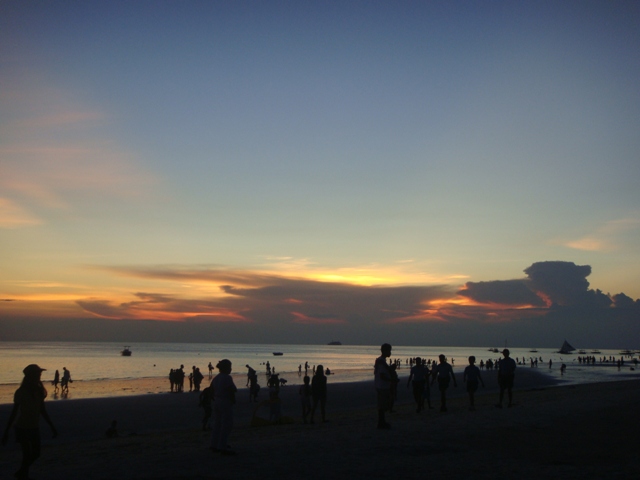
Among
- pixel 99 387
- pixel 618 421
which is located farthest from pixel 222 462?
pixel 99 387

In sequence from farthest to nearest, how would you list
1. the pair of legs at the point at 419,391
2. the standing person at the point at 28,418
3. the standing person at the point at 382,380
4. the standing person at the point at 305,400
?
the pair of legs at the point at 419,391 → the standing person at the point at 305,400 → the standing person at the point at 382,380 → the standing person at the point at 28,418

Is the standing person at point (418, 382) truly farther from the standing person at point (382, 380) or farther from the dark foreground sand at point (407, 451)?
the standing person at point (382, 380)

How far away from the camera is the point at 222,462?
9.28m

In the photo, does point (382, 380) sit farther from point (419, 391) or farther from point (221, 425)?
point (419, 391)

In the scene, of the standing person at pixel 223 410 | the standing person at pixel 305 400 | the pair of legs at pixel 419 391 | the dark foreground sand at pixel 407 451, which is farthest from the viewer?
the pair of legs at pixel 419 391

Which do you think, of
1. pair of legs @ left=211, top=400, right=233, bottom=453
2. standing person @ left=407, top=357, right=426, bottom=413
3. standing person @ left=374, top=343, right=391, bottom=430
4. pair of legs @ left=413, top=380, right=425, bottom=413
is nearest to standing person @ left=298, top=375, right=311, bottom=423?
standing person @ left=407, top=357, right=426, bottom=413

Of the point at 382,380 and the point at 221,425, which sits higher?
the point at 382,380

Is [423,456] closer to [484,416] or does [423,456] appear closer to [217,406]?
[217,406]

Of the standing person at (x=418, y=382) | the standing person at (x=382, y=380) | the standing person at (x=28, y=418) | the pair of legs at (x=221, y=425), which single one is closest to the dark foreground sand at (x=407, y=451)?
the pair of legs at (x=221, y=425)

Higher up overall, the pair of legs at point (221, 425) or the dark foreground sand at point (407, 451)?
the pair of legs at point (221, 425)

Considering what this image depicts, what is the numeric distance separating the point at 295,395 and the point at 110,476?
94.0 ft

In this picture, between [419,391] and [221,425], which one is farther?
[419,391]

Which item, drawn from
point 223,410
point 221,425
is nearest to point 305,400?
point 221,425

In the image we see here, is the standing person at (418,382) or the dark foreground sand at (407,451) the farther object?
the standing person at (418,382)
